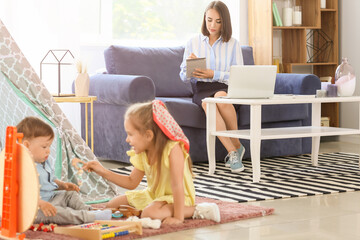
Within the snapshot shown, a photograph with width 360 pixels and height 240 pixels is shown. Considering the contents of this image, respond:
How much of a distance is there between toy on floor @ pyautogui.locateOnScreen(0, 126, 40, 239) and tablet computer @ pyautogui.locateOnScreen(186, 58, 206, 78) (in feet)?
6.88

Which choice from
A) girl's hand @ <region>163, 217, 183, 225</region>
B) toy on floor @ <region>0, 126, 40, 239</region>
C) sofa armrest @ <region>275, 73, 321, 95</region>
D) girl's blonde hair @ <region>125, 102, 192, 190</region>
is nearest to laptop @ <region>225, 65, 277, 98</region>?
sofa armrest @ <region>275, 73, 321, 95</region>

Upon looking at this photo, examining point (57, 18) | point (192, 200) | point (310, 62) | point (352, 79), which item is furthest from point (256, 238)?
point (310, 62)

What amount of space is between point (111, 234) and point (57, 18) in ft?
8.80

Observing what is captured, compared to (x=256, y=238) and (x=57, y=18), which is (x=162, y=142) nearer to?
(x=256, y=238)

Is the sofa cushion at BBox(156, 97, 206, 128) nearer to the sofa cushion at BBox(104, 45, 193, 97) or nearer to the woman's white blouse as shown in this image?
the woman's white blouse

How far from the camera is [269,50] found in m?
5.46

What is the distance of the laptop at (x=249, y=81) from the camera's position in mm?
3678

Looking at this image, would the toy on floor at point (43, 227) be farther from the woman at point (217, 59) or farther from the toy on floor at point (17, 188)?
the woman at point (217, 59)

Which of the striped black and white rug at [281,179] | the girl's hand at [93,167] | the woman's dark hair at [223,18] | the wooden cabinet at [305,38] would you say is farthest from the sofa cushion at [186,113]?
the girl's hand at [93,167]

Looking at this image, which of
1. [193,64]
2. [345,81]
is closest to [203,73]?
[193,64]

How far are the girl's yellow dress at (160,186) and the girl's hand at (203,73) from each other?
1.48 m

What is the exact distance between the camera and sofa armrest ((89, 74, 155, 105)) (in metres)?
4.06

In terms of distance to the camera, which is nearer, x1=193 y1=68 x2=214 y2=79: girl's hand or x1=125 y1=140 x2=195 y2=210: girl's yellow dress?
x1=125 y1=140 x2=195 y2=210: girl's yellow dress

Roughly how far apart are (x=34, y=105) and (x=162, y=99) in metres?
1.44
